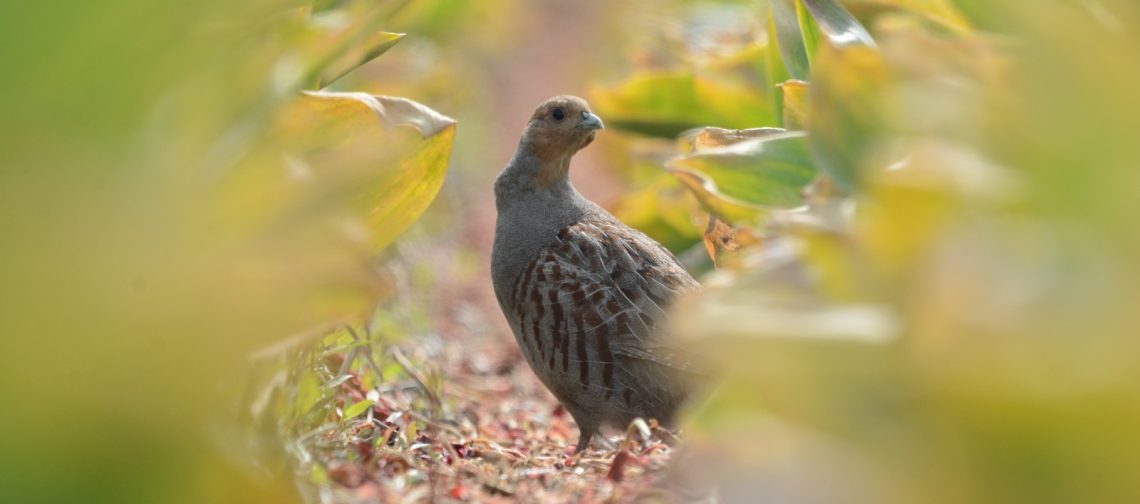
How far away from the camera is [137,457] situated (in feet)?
4.93

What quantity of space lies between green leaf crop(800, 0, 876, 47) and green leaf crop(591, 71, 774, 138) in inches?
62.7

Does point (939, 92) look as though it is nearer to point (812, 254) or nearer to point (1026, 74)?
point (1026, 74)

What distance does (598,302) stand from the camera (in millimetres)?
3207

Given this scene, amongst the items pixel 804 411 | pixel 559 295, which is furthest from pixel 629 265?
pixel 804 411

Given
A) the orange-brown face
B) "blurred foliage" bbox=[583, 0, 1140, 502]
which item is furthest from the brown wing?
"blurred foliage" bbox=[583, 0, 1140, 502]

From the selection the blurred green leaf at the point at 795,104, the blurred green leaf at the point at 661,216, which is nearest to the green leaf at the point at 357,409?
the blurred green leaf at the point at 795,104

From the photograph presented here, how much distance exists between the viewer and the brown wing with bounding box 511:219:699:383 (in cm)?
320

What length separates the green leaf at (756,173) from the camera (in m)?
2.04

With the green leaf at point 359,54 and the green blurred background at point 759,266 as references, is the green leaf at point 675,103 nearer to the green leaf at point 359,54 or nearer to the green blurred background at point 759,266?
the green leaf at point 359,54

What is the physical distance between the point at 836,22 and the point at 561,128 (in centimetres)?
145

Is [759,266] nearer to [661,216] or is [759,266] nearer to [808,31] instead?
[808,31]

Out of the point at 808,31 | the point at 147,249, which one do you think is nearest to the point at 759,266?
the point at 147,249

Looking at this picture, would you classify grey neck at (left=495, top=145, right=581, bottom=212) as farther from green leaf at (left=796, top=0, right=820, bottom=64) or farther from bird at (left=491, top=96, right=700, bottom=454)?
green leaf at (left=796, top=0, right=820, bottom=64)

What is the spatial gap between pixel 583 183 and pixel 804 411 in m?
7.76
